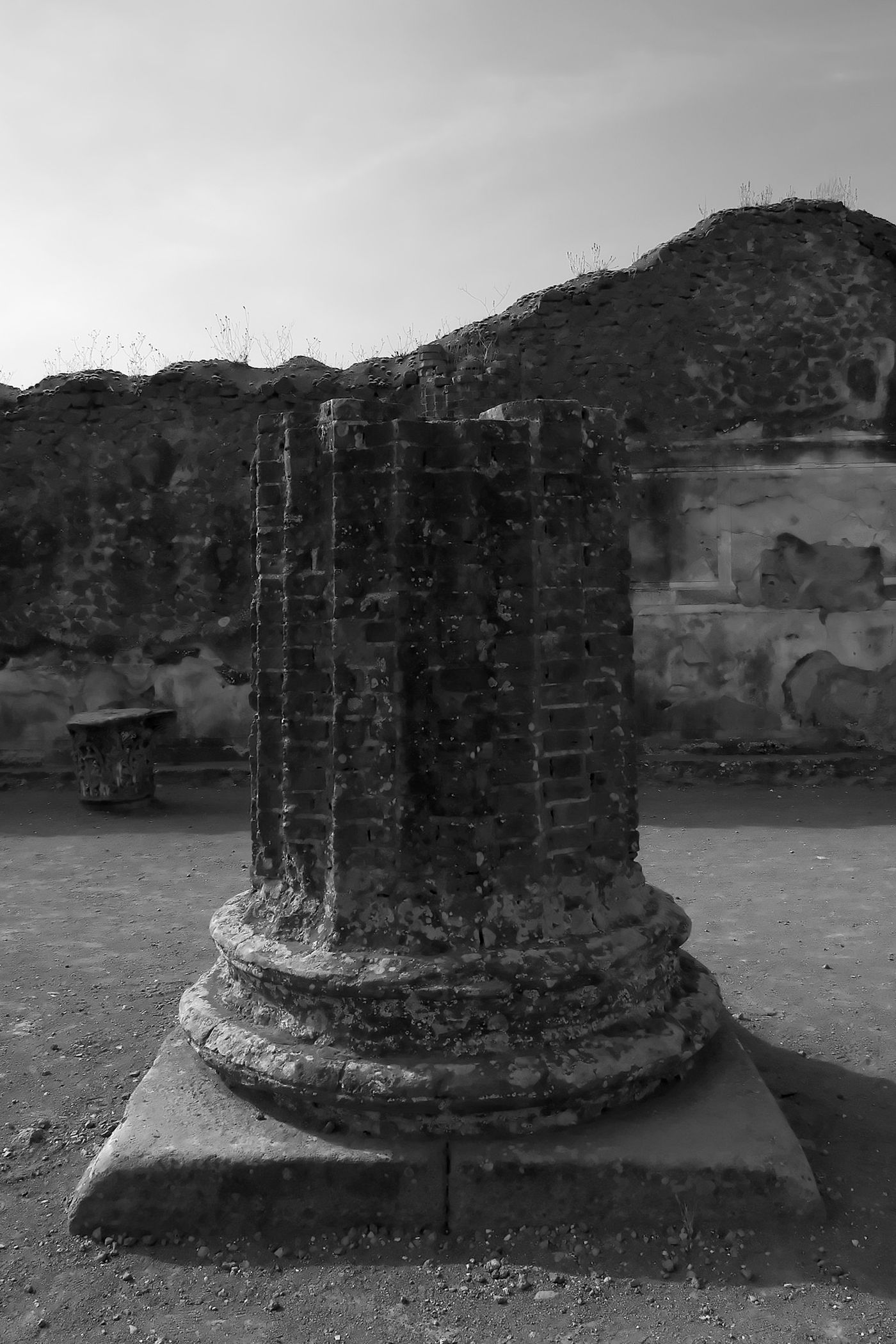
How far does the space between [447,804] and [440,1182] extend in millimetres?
849

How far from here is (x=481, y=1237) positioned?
2.20m

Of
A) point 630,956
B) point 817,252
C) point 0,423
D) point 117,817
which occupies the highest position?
point 817,252

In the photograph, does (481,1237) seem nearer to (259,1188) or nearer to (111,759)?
(259,1188)

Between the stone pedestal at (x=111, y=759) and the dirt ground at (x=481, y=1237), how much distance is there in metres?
1.72

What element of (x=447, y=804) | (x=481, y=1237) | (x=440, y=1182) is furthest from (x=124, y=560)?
(x=481, y=1237)

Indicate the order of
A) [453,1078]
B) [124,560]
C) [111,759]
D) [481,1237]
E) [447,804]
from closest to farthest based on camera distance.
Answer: [481,1237], [453,1078], [447,804], [111,759], [124,560]

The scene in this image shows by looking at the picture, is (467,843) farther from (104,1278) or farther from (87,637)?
(87,637)

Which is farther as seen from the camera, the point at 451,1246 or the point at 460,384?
the point at 460,384

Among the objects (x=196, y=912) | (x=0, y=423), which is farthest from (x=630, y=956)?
(x=0, y=423)

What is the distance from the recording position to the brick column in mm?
2449

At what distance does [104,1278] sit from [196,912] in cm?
284

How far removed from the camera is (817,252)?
26.7ft

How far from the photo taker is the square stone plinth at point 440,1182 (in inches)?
87.9

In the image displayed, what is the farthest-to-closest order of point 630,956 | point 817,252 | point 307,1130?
point 817,252 < point 630,956 < point 307,1130
